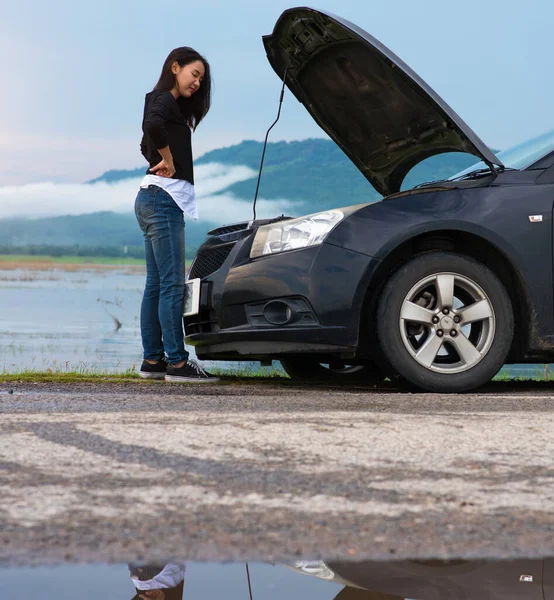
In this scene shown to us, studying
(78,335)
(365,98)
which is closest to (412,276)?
(365,98)

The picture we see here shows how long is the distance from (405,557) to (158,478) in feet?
3.13

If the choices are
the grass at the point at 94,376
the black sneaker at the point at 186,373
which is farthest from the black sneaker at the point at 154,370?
the black sneaker at the point at 186,373

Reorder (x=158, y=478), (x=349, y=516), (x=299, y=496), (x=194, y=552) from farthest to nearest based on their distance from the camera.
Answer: (x=158, y=478)
(x=299, y=496)
(x=349, y=516)
(x=194, y=552)

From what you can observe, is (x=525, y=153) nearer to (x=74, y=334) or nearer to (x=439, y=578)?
(x=439, y=578)

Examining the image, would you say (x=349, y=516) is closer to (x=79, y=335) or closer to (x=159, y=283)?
(x=159, y=283)

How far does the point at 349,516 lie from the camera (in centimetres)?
265

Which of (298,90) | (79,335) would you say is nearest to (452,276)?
(298,90)

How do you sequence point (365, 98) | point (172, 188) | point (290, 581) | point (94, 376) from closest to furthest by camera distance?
point (290, 581), point (172, 188), point (365, 98), point (94, 376)

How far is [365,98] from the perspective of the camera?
6.45 metres

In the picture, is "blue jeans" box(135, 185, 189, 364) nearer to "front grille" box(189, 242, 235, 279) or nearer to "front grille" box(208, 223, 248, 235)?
"front grille" box(189, 242, 235, 279)

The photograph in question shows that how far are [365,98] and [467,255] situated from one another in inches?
54.1

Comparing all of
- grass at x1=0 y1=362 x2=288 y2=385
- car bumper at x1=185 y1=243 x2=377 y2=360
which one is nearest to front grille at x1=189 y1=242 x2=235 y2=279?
car bumper at x1=185 y1=243 x2=377 y2=360

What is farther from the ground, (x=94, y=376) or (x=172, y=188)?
(x=172, y=188)

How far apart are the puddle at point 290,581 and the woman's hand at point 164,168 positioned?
14.1 ft
